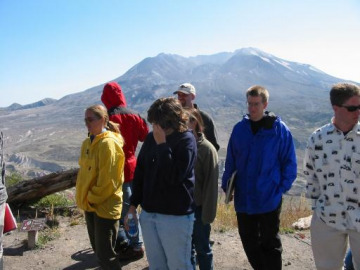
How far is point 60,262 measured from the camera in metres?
4.52

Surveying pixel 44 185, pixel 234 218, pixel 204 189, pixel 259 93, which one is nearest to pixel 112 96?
pixel 204 189

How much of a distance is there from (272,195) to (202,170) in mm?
652

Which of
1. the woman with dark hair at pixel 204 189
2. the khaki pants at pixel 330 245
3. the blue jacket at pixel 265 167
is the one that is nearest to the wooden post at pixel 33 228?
the woman with dark hair at pixel 204 189

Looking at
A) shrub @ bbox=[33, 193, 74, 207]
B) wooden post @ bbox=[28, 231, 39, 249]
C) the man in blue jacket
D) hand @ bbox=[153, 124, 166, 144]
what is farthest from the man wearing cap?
shrub @ bbox=[33, 193, 74, 207]

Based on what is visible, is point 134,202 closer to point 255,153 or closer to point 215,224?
point 255,153

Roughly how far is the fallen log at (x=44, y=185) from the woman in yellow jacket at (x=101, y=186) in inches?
129

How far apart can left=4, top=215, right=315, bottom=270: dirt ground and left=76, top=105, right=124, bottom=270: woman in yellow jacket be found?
3.45ft

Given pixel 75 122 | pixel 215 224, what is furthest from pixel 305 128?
pixel 215 224

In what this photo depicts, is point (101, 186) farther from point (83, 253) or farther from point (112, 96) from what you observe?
point (83, 253)

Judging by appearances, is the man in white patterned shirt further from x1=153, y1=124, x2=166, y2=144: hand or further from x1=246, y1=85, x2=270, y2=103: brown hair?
x1=153, y1=124, x2=166, y2=144: hand

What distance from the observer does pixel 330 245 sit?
277 centimetres

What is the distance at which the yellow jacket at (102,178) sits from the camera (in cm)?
327

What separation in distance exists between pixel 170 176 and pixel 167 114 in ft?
1.40

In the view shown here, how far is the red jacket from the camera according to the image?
165 inches
